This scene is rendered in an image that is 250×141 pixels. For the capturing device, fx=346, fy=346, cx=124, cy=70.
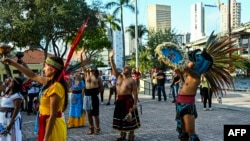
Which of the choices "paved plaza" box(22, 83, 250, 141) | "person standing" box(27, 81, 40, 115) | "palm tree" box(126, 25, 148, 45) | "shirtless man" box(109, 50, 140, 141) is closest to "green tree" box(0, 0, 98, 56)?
"person standing" box(27, 81, 40, 115)

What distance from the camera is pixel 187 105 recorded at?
602 centimetres

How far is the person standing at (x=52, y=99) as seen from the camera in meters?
3.87

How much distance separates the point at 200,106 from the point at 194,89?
837 centimetres

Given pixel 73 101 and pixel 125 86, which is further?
pixel 73 101

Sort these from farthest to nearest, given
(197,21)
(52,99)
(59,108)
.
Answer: (197,21), (59,108), (52,99)

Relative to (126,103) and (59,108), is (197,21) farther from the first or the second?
(59,108)

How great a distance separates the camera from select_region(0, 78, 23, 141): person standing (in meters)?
5.48

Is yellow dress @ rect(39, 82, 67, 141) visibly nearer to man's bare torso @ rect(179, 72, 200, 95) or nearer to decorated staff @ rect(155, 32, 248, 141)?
decorated staff @ rect(155, 32, 248, 141)

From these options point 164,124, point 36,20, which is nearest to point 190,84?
point 164,124

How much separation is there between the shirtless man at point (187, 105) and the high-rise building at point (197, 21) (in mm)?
54620

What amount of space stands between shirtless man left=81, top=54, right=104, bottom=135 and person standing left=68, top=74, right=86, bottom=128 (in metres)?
0.78

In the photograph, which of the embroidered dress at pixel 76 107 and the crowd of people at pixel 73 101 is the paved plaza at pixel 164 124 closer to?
the embroidered dress at pixel 76 107

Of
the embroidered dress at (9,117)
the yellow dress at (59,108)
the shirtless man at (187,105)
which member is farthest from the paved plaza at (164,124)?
the yellow dress at (59,108)

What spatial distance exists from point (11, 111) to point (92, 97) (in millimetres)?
3303
